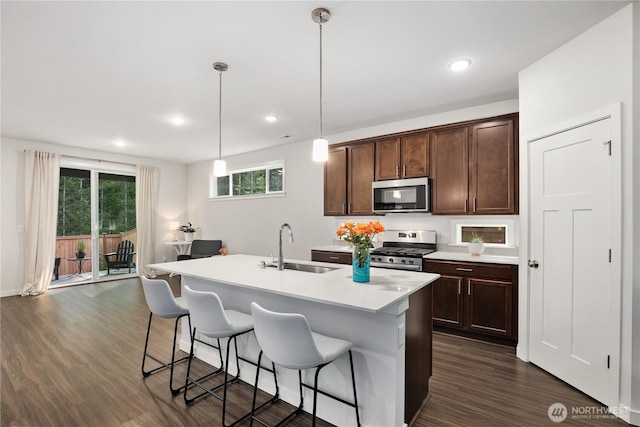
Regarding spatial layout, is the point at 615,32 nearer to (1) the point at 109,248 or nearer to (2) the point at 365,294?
(2) the point at 365,294

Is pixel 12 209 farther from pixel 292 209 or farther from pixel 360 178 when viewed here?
pixel 360 178

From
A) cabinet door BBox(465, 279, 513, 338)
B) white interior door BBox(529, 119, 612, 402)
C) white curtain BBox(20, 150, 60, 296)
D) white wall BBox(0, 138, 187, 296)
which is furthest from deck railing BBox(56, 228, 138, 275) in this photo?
white interior door BBox(529, 119, 612, 402)

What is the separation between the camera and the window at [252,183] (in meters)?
6.07

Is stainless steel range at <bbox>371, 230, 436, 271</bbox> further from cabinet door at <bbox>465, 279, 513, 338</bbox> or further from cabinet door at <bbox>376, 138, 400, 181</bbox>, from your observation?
cabinet door at <bbox>376, 138, 400, 181</bbox>

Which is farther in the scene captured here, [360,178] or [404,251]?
[360,178]

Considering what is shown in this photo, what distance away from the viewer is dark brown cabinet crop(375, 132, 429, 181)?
4.07 meters

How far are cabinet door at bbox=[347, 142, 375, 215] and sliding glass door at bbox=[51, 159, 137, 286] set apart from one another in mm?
5081

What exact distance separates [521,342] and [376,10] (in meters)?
3.16

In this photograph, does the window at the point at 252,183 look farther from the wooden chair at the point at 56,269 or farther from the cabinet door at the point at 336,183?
the wooden chair at the point at 56,269

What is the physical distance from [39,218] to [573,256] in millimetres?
7626

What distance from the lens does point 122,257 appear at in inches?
265

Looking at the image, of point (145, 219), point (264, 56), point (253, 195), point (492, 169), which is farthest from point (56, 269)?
point (492, 169)

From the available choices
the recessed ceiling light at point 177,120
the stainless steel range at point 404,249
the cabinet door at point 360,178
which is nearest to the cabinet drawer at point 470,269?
the stainless steel range at point 404,249

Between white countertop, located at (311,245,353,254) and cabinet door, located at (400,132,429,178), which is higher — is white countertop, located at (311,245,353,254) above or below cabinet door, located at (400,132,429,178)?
below
